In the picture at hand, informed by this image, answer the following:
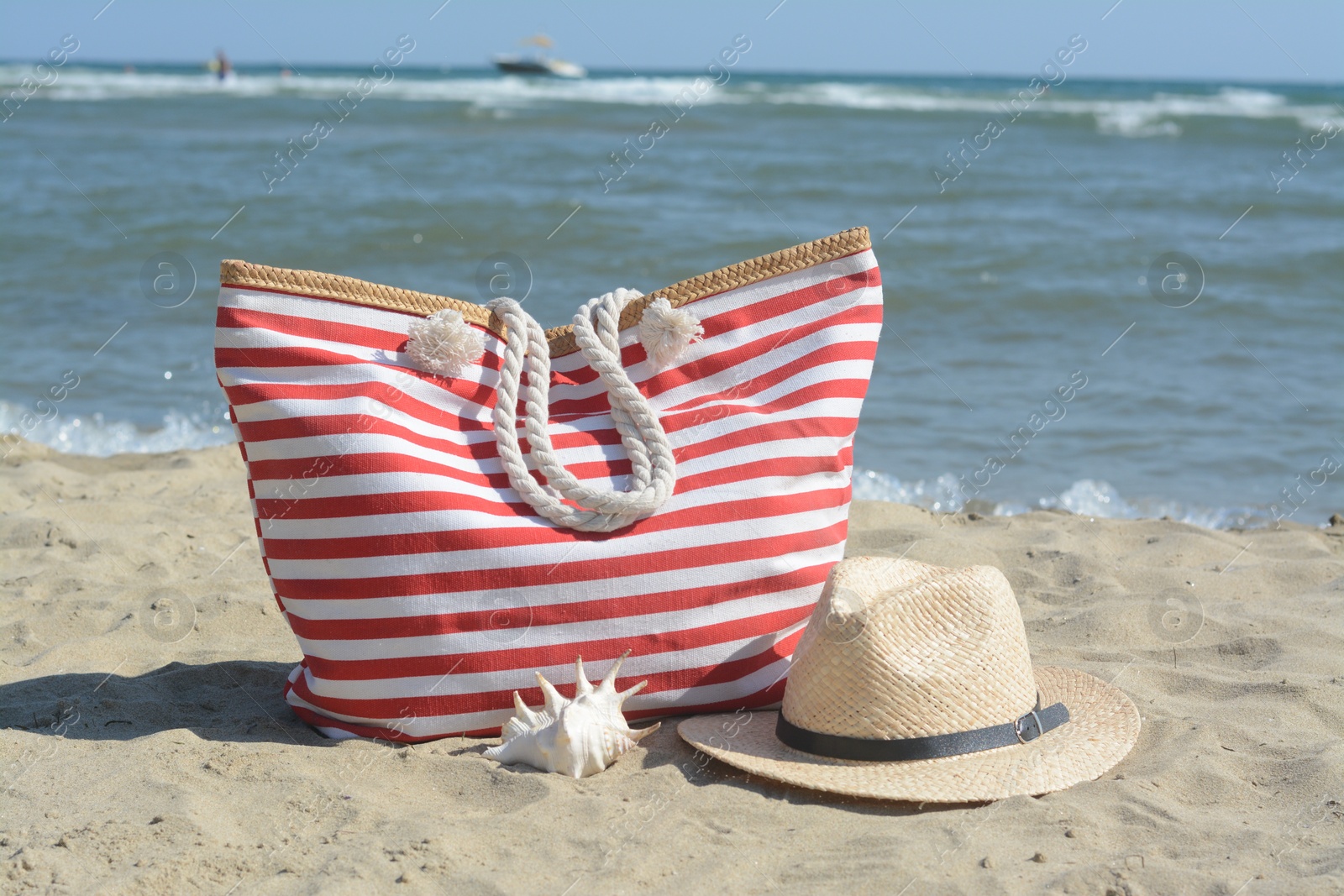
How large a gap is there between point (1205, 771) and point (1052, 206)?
10390 millimetres

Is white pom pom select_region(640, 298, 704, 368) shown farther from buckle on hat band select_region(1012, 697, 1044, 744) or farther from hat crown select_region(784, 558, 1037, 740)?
buckle on hat band select_region(1012, 697, 1044, 744)

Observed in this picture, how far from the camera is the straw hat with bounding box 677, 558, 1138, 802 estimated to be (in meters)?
2.42

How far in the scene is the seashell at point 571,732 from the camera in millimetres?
2533

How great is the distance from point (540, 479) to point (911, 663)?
1.03 m

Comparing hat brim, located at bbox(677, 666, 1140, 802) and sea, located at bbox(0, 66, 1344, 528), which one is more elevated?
sea, located at bbox(0, 66, 1344, 528)

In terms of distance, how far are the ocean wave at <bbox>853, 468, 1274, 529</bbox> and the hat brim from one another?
89.3 inches

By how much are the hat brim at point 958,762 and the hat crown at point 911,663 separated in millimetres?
76

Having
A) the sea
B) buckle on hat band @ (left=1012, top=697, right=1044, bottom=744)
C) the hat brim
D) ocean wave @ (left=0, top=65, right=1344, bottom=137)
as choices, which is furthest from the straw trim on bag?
ocean wave @ (left=0, top=65, right=1344, bottom=137)

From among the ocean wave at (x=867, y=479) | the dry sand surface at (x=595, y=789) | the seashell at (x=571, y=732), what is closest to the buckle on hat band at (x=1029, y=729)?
the dry sand surface at (x=595, y=789)

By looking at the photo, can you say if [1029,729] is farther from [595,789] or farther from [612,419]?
[612,419]

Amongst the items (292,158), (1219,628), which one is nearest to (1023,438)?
(1219,628)

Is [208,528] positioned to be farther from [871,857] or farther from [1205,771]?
[1205,771]

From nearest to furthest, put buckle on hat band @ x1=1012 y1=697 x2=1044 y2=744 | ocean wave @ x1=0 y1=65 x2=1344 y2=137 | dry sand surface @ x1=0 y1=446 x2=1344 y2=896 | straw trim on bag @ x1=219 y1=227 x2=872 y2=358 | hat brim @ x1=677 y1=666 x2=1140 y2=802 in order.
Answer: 1. dry sand surface @ x1=0 y1=446 x2=1344 y2=896
2. hat brim @ x1=677 y1=666 x2=1140 y2=802
3. buckle on hat band @ x1=1012 y1=697 x2=1044 y2=744
4. straw trim on bag @ x1=219 y1=227 x2=872 y2=358
5. ocean wave @ x1=0 y1=65 x2=1344 y2=137

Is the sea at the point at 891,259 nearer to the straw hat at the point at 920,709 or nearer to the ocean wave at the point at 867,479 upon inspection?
the ocean wave at the point at 867,479
